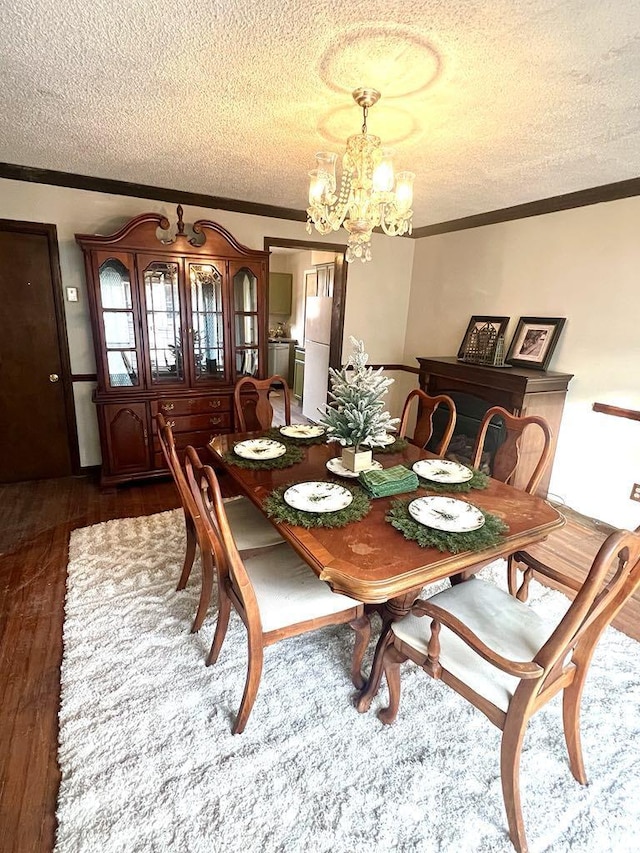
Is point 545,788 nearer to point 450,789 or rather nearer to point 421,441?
point 450,789

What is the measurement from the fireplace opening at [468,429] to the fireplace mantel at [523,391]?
0.12 m

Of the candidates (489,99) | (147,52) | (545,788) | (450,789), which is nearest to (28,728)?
(450,789)

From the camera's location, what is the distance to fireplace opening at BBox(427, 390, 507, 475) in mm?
3432

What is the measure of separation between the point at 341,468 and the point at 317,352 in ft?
11.1

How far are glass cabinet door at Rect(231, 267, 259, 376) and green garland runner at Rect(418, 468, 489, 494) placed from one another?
2279 millimetres

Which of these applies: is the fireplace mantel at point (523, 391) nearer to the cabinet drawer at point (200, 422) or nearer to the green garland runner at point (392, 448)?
the green garland runner at point (392, 448)

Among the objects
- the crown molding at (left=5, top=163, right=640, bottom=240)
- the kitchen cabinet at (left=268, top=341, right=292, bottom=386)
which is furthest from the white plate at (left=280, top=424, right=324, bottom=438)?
the kitchen cabinet at (left=268, top=341, right=292, bottom=386)

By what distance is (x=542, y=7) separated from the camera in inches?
49.6

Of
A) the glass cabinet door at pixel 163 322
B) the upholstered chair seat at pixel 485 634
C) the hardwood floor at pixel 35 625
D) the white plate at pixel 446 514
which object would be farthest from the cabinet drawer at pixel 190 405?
the upholstered chair seat at pixel 485 634

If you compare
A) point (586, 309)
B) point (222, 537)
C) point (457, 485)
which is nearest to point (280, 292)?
point (586, 309)

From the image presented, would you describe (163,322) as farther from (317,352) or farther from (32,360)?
(317,352)

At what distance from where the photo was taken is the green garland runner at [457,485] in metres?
1.77

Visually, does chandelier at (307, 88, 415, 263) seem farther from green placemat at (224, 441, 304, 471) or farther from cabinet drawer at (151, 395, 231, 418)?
cabinet drawer at (151, 395, 231, 418)

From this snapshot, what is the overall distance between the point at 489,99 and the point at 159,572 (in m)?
2.76
